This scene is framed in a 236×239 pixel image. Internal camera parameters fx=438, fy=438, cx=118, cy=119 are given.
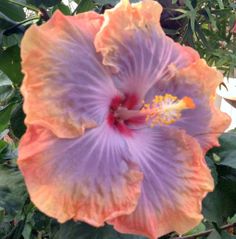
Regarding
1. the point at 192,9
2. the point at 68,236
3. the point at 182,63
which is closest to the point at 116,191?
the point at 68,236

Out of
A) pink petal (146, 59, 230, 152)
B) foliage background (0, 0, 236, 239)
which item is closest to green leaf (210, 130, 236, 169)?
foliage background (0, 0, 236, 239)

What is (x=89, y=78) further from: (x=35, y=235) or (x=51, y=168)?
(x=35, y=235)

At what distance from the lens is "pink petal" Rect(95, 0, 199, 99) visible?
67 cm

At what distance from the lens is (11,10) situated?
0.97 meters

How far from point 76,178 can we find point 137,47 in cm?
25

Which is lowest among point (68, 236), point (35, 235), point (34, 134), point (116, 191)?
point (35, 235)

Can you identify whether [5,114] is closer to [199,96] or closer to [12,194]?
[12,194]

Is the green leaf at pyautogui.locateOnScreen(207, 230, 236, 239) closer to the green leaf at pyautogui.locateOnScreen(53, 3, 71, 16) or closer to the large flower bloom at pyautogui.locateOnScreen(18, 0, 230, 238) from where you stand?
the large flower bloom at pyautogui.locateOnScreen(18, 0, 230, 238)

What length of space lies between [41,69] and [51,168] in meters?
0.14

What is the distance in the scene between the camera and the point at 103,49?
652 mm

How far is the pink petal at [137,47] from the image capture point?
0.67 metres

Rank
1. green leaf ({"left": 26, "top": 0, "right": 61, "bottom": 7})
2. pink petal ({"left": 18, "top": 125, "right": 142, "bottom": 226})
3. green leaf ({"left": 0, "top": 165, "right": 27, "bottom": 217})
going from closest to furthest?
pink petal ({"left": 18, "top": 125, "right": 142, "bottom": 226}) → green leaf ({"left": 0, "top": 165, "right": 27, "bottom": 217}) → green leaf ({"left": 26, "top": 0, "right": 61, "bottom": 7})

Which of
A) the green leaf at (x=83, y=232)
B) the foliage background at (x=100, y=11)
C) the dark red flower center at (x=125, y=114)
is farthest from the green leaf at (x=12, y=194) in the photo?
the dark red flower center at (x=125, y=114)

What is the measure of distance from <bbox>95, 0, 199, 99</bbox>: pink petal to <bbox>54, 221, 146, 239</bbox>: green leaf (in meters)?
0.24
